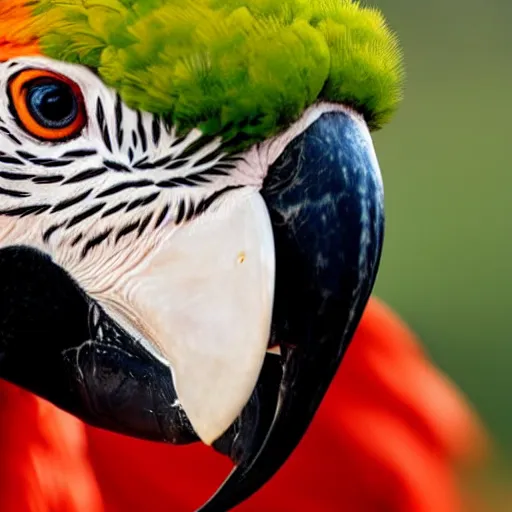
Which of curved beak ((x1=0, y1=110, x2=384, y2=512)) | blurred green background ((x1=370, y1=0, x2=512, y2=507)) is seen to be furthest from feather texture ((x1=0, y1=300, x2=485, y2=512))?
blurred green background ((x1=370, y1=0, x2=512, y2=507))

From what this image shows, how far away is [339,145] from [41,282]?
0.25 metres

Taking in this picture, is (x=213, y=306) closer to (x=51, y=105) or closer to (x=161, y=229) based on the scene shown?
(x=161, y=229)

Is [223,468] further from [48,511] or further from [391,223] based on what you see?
[391,223]

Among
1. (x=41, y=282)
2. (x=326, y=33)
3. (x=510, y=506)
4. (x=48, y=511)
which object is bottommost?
(x=510, y=506)

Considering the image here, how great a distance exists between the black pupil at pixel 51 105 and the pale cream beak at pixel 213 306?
0.12 meters

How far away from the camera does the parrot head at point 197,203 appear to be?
21.5 inches

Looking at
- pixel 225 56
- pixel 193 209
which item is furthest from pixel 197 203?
pixel 225 56

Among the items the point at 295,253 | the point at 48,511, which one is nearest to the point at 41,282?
the point at 295,253

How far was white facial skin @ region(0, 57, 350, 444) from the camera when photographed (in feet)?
1.80

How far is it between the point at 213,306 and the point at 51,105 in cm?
20

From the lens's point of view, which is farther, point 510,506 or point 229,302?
point 510,506

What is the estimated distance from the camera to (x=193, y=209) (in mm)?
574

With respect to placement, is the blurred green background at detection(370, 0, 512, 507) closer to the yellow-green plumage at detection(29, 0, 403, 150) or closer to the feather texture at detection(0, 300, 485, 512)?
the feather texture at detection(0, 300, 485, 512)

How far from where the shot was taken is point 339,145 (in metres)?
0.57
